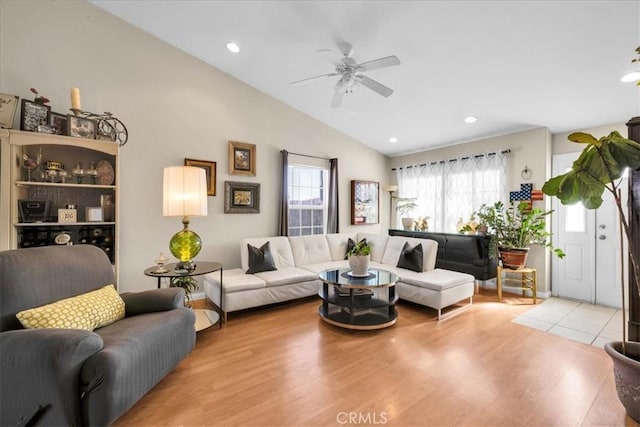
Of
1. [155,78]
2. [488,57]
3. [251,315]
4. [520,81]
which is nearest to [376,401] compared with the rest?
[251,315]

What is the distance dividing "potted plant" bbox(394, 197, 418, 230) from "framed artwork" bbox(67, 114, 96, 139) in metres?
4.74

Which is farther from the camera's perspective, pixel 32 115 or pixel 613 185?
pixel 32 115

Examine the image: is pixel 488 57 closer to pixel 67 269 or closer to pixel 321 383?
pixel 321 383

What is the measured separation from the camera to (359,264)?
319cm

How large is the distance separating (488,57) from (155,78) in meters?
3.73

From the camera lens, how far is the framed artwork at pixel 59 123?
271 centimetres

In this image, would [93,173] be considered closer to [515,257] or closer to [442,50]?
[442,50]

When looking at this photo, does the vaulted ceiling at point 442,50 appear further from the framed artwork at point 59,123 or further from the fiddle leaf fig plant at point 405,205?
the fiddle leaf fig plant at point 405,205

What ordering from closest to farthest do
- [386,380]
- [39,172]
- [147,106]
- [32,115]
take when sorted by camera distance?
[386,380] < [32,115] < [39,172] < [147,106]

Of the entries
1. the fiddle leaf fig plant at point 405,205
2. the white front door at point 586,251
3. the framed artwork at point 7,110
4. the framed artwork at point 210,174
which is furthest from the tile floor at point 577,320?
the framed artwork at point 7,110

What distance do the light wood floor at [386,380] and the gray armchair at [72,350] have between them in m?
0.28

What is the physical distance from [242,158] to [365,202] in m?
2.58

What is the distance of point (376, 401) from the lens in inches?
72.0

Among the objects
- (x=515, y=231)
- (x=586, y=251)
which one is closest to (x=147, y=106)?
(x=515, y=231)
